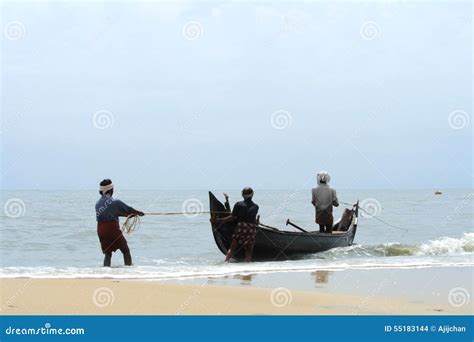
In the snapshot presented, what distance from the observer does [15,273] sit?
10.1 metres

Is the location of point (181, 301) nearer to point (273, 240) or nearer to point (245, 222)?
point (245, 222)

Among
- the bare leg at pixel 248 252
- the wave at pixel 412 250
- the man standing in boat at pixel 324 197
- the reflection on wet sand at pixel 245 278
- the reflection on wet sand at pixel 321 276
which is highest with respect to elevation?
the man standing in boat at pixel 324 197

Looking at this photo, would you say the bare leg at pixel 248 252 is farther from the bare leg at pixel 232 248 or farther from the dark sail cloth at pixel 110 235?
the dark sail cloth at pixel 110 235

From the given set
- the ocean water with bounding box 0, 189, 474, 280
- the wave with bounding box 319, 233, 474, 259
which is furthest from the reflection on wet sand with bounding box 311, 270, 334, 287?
the wave with bounding box 319, 233, 474, 259

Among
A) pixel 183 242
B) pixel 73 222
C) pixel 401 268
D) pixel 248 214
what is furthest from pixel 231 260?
pixel 73 222

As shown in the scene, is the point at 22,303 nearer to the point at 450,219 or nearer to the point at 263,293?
the point at 263,293

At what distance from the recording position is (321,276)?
983 cm

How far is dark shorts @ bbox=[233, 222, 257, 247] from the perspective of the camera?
11.8 meters

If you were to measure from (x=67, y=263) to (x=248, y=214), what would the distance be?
14.7ft

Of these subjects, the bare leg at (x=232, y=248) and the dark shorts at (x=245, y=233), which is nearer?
the dark shorts at (x=245, y=233)

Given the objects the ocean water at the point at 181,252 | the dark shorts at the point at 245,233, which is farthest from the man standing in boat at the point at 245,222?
the ocean water at the point at 181,252

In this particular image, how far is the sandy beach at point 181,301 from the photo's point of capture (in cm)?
680

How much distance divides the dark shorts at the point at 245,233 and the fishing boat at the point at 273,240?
183 mm

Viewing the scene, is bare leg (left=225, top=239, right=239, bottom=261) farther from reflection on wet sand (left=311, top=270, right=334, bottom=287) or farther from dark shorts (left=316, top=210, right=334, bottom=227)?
dark shorts (left=316, top=210, right=334, bottom=227)
